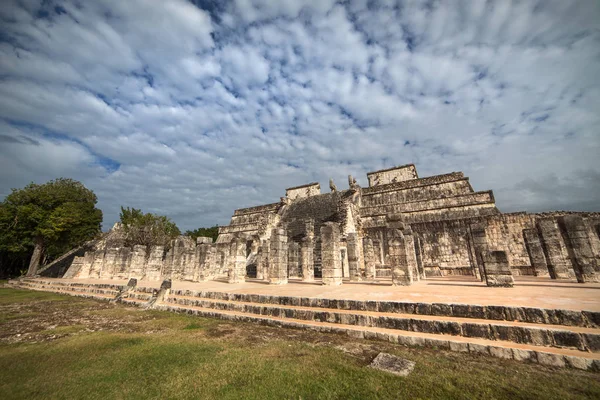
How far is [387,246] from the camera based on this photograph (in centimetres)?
1781

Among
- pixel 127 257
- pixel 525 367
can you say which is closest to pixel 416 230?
pixel 525 367

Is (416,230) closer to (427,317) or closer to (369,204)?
(369,204)

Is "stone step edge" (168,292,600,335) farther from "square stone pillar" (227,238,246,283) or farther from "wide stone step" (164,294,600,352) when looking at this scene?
"square stone pillar" (227,238,246,283)

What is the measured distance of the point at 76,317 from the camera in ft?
21.7

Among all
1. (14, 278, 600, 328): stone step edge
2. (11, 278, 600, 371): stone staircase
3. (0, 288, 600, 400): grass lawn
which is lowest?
(0, 288, 600, 400): grass lawn

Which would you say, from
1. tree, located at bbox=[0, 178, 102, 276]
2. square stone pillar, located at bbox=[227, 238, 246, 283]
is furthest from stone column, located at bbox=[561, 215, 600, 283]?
tree, located at bbox=[0, 178, 102, 276]

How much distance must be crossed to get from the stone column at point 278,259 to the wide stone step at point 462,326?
5.24 meters

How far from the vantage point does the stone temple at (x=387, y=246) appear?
9.08m

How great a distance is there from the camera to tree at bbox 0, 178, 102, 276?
19328mm

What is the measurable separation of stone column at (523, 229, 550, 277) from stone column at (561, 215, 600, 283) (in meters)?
3.66

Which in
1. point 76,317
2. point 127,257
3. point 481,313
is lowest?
point 76,317

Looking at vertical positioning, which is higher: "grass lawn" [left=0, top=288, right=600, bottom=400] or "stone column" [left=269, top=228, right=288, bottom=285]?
"stone column" [left=269, top=228, right=288, bottom=285]

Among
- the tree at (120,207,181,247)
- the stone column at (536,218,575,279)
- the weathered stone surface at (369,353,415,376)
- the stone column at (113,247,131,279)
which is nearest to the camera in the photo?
the weathered stone surface at (369,353,415,376)

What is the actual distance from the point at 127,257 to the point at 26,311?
42.8ft
